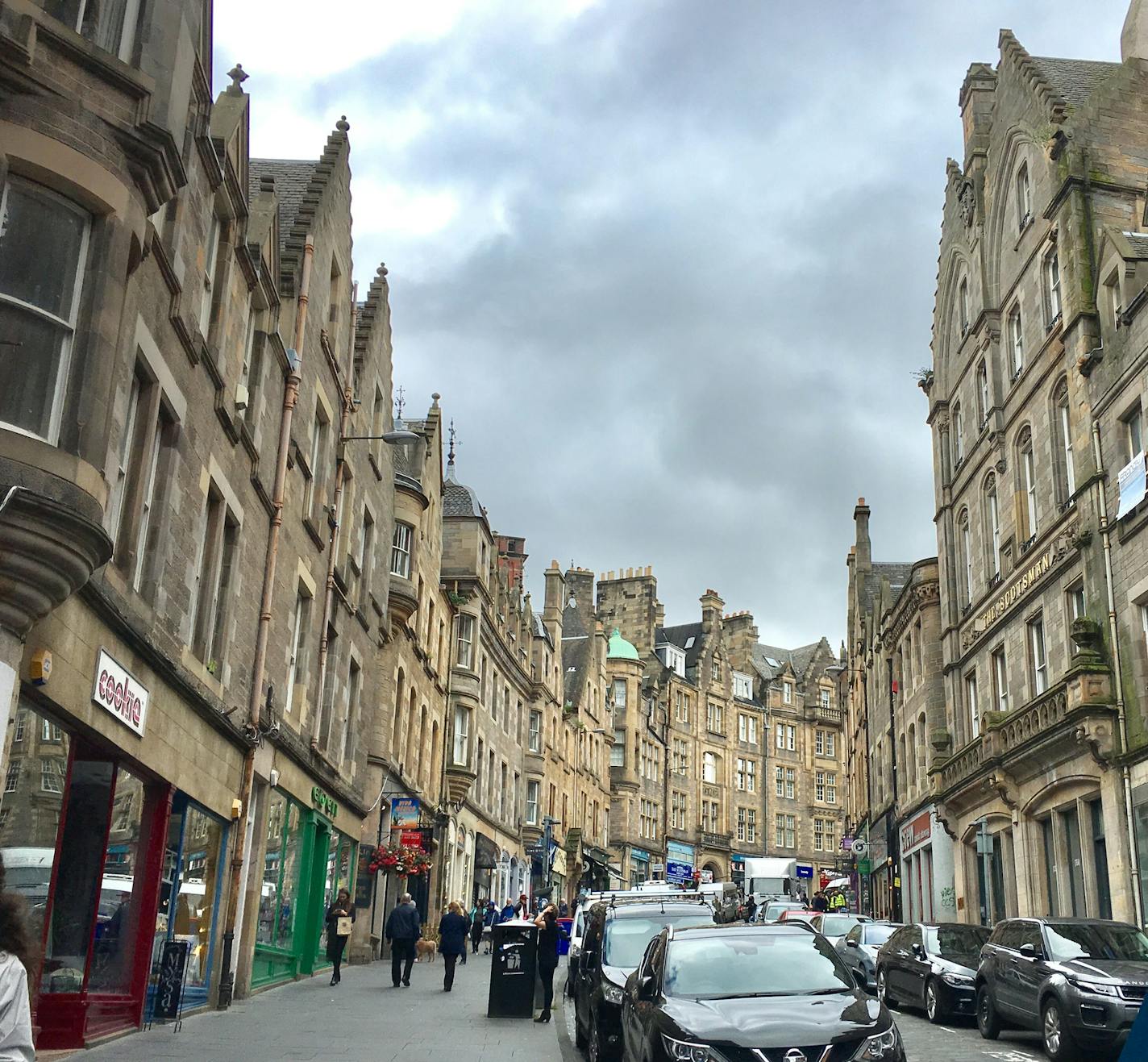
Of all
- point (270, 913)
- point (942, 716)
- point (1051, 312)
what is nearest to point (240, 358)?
point (270, 913)

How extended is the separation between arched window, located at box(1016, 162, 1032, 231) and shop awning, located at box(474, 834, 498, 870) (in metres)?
28.0

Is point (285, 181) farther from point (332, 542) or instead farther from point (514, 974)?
point (514, 974)

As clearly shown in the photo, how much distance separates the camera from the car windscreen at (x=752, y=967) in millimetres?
10438

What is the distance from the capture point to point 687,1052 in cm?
923

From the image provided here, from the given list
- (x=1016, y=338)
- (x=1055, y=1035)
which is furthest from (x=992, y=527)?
(x=1055, y=1035)

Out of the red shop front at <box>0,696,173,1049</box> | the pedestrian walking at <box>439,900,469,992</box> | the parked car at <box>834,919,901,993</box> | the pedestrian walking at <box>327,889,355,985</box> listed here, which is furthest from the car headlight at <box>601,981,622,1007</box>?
the parked car at <box>834,919,901,993</box>

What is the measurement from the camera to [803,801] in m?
97.7

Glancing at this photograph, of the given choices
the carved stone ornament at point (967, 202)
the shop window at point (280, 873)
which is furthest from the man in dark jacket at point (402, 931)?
the carved stone ornament at point (967, 202)

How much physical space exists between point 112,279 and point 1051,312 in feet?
82.7

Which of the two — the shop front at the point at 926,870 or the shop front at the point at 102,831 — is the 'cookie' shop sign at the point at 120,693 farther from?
the shop front at the point at 926,870

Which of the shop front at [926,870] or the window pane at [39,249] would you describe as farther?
the shop front at [926,870]

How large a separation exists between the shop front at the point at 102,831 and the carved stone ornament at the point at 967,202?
29413 mm

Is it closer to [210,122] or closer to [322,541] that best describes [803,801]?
[322,541]

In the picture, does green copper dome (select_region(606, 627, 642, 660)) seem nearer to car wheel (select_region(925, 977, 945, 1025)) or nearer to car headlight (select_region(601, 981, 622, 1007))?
car wheel (select_region(925, 977, 945, 1025))
